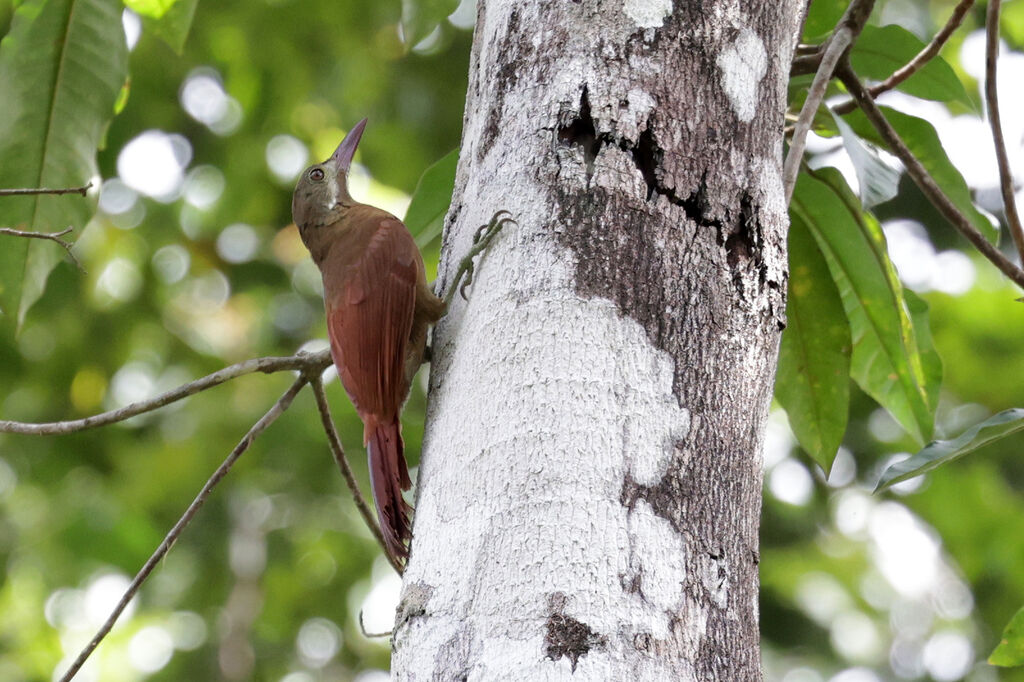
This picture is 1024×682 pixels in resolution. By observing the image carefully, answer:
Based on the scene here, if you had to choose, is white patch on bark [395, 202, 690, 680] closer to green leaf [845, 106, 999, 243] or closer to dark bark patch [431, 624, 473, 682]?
dark bark patch [431, 624, 473, 682]

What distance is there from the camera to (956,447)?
68.7 inches

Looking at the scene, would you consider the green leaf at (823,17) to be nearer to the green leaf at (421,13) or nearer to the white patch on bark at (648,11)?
the green leaf at (421,13)

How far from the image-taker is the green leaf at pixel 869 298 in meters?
2.17

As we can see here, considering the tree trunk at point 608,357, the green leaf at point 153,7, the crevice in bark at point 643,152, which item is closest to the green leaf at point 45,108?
the green leaf at point 153,7

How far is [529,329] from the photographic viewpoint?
130cm

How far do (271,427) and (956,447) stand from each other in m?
3.77

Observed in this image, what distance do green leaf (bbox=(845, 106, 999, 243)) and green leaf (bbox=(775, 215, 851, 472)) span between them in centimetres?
29

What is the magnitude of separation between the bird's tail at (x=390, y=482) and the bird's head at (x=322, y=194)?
809 millimetres

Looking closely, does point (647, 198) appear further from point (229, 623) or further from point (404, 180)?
point (229, 623)

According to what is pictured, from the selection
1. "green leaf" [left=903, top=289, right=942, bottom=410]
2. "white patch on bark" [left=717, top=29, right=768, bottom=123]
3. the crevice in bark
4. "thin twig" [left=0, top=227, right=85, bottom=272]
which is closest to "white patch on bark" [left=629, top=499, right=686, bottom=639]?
the crevice in bark

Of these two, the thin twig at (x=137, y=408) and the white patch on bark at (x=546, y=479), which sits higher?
the thin twig at (x=137, y=408)

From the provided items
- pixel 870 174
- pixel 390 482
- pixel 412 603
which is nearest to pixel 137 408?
pixel 390 482

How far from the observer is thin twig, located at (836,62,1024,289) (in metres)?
1.79

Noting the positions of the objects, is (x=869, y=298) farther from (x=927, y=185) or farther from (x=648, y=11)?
(x=648, y=11)
